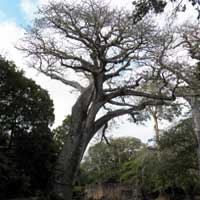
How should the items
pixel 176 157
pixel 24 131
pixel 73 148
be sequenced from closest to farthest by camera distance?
pixel 24 131 < pixel 73 148 < pixel 176 157

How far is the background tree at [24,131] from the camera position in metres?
11.1

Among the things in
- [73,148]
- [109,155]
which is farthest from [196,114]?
[109,155]

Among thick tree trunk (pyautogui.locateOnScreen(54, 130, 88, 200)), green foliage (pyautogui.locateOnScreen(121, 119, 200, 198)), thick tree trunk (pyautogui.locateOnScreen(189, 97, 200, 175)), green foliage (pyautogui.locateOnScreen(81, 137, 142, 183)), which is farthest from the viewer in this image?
green foliage (pyautogui.locateOnScreen(81, 137, 142, 183))

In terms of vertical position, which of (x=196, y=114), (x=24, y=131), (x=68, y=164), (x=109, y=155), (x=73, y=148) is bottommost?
(x=68, y=164)

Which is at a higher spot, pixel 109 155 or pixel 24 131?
pixel 109 155

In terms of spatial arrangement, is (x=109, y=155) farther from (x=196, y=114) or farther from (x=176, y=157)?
(x=196, y=114)

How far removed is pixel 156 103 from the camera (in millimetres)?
14242

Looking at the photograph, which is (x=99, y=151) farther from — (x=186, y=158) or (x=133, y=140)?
(x=186, y=158)

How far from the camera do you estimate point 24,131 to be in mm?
11508

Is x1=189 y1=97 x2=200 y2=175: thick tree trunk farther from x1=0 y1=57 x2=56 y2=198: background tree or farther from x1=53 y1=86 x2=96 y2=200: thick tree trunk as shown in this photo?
x1=0 y1=57 x2=56 y2=198: background tree

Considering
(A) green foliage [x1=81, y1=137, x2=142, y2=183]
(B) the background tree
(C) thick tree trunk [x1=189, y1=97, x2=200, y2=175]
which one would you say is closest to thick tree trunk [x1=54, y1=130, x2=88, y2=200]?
(B) the background tree

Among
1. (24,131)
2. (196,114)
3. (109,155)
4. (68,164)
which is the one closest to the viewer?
(24,131)

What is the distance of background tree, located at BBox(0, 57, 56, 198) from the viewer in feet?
36.6

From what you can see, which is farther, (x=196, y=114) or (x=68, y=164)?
(x=196, y=114)
